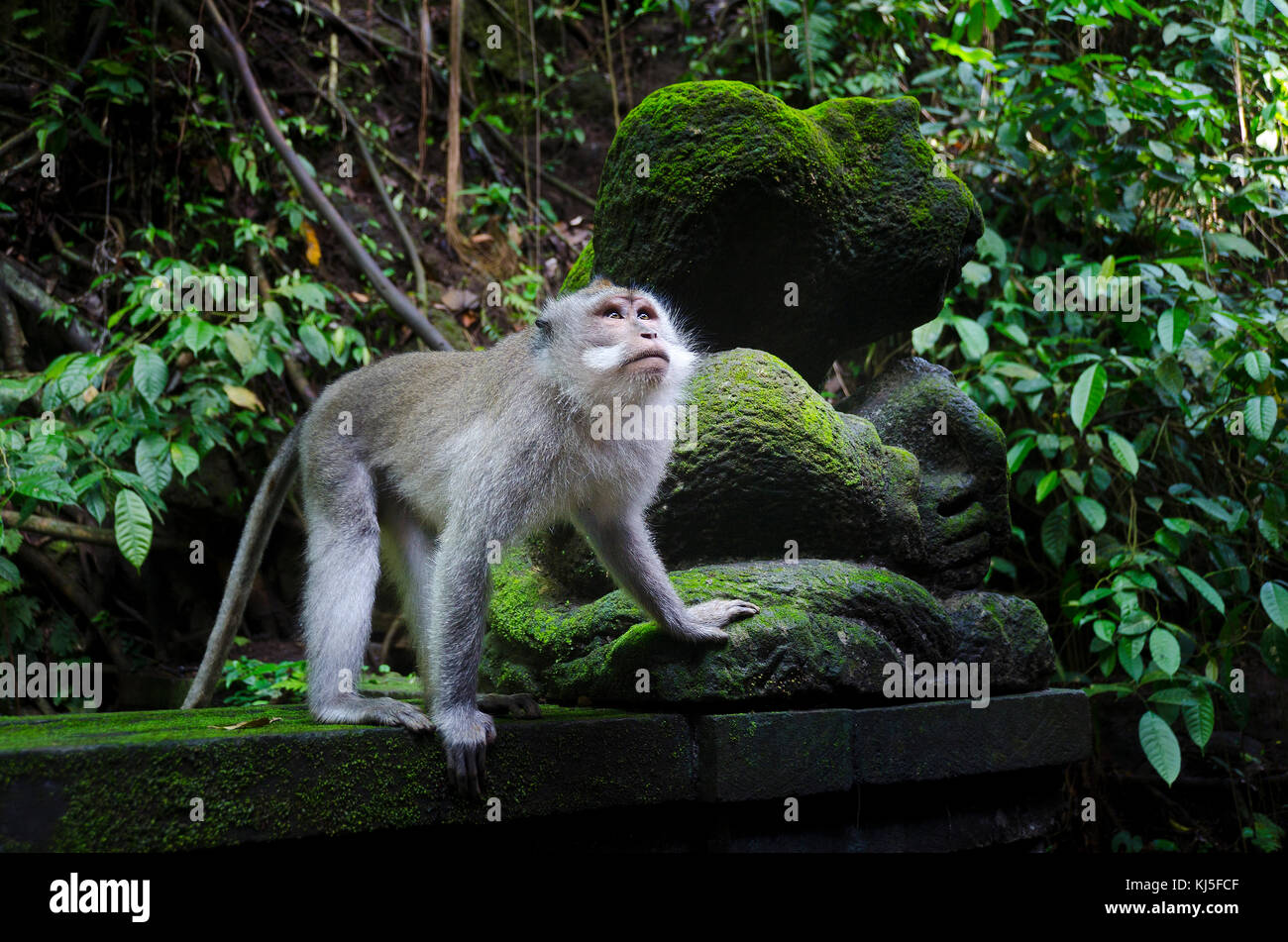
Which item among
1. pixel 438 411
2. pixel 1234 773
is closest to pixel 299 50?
pixel 438 411

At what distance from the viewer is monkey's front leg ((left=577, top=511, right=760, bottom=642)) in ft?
11.8

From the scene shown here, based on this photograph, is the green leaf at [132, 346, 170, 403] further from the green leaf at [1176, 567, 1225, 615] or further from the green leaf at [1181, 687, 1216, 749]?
the green leaf at [1181, 687, 1216, 749]

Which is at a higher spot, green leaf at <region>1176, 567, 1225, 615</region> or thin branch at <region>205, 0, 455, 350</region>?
thin branch at <region>205, 0, 455, 350</region>

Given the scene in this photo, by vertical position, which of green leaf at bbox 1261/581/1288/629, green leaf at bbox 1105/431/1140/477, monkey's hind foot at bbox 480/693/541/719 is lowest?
monkey's hind foot at bbox 480/693/541/719

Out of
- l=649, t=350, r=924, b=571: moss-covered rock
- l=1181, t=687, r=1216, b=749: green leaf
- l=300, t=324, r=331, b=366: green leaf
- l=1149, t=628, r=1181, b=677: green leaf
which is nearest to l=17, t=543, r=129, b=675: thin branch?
l=300, t=324, r=331, b=366: green leaf

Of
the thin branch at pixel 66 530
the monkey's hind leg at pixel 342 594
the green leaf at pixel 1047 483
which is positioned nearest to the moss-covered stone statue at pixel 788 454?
the monkey's hind leg at pixel 342 594

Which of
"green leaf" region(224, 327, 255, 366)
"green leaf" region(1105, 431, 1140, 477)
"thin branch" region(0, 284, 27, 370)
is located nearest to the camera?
"green leaf" region(1105, 431, 1140, 477)

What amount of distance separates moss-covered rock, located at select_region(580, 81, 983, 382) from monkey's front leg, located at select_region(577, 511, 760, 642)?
3.79 feet

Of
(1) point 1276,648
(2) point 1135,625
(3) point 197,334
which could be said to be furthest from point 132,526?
(1) point 1276,648

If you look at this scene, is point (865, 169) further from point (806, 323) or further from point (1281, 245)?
point (1281, 245)

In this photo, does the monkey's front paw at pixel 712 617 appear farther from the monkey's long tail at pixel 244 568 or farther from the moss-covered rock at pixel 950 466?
the monkey's long tail at pixel 244 568

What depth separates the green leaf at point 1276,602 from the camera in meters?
5.55

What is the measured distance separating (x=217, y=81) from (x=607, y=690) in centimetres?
760

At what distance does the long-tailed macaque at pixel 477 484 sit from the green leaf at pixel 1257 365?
336cm
